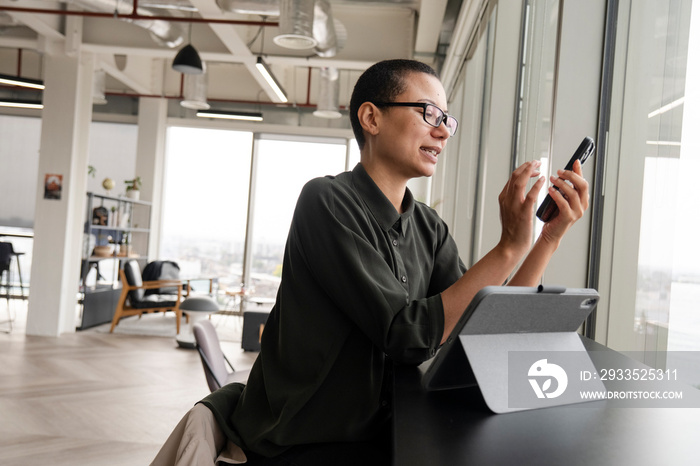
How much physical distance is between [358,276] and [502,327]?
290mm

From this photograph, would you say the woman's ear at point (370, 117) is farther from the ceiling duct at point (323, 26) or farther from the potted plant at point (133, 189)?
the potted plant at point (133, 189)

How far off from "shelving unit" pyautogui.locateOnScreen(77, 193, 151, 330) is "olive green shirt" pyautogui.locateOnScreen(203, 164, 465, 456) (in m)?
7.74

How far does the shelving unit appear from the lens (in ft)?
28.0

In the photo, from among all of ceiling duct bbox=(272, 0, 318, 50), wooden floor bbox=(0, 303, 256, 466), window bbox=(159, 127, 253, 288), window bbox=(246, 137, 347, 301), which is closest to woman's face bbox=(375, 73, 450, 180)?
wooden floor bbox=(0, 303, 256, 466)

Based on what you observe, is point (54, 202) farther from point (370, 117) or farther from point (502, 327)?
point (502, 327)

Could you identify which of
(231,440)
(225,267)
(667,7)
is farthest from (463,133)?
(225,267)

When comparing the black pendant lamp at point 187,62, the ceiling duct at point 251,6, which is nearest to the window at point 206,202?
the black pendant lamp at point 187,62

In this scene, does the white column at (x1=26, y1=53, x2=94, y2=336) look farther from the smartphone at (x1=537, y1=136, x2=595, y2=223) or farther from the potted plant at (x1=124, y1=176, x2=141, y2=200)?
the smartphone at (x1=537, y1=136, x2=595, y2=223)

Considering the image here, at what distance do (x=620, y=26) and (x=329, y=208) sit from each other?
5.15 ft

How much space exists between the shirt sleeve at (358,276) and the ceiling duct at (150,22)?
5508 millimetres

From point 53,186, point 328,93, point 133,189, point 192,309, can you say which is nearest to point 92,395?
point 192,309

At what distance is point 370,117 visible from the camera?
4.62 ft

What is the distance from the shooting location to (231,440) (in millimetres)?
1229

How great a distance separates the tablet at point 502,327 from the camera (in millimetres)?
859
